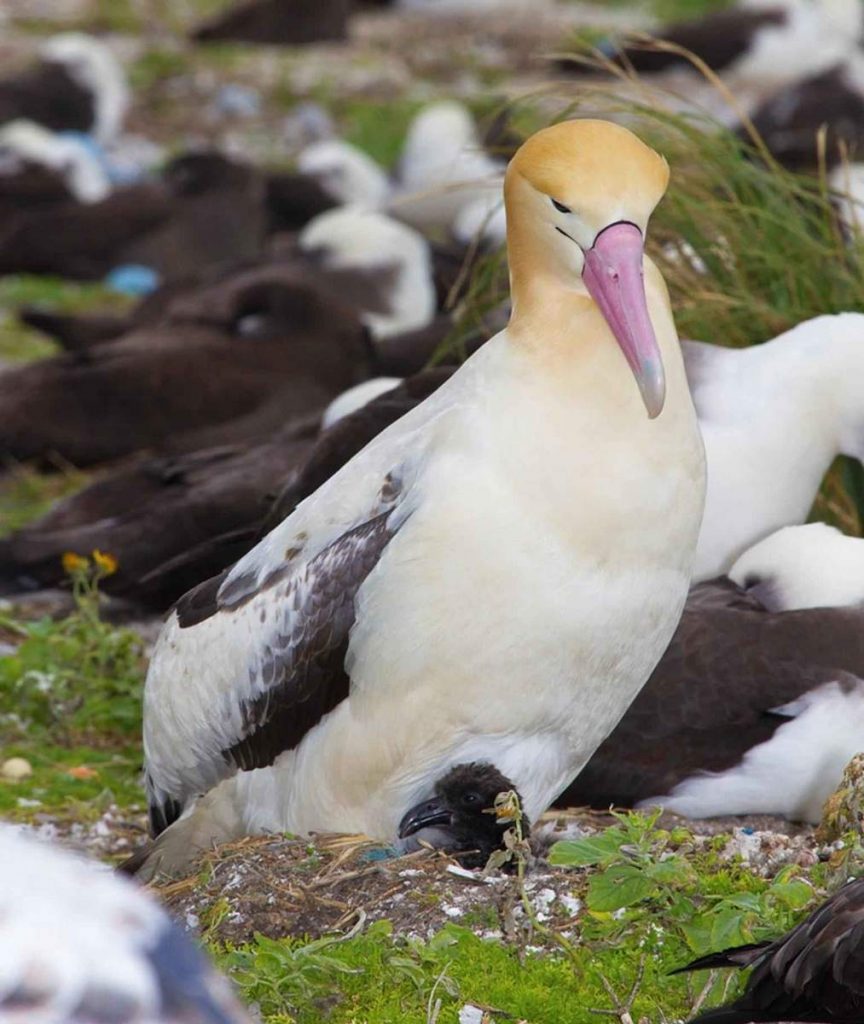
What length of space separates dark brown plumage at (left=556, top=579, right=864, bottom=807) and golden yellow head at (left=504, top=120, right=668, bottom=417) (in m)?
→ 1.27

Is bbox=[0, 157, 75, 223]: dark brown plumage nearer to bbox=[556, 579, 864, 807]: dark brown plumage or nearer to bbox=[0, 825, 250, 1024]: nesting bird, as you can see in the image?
bbox=[556, 579, 864, 807]: dark brown plumage

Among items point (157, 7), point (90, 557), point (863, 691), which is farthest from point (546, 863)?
point (157, 7)

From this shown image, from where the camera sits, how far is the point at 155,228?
12727 millimetres

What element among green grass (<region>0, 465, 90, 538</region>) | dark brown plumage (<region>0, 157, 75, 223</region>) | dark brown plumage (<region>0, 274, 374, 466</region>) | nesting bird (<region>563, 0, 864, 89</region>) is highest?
dark brown plumage (<region>0, 274, 374, 466</region>)

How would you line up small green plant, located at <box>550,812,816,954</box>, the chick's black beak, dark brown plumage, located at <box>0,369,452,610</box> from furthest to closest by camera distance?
dark brown plumage, located at <box>0,369,452,610</box> → the chick's black beak → small green plant, located at <box>550,812,816,954</box>

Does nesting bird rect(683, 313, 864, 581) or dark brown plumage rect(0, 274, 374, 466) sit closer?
nesting bird rect(683, 313, 864, 581)

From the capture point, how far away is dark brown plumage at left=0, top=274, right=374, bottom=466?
29.6 feet

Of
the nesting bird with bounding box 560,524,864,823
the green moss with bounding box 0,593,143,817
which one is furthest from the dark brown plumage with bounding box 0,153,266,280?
the nesting bird with bounding box 560,524,864,823

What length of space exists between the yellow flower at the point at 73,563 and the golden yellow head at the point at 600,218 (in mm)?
2342

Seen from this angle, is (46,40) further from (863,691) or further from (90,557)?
(863,691)

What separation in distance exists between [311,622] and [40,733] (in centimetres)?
184

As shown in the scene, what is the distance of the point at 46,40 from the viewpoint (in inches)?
697

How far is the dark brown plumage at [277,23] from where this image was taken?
57.3 feet

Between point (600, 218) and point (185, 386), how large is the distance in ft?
16.4
